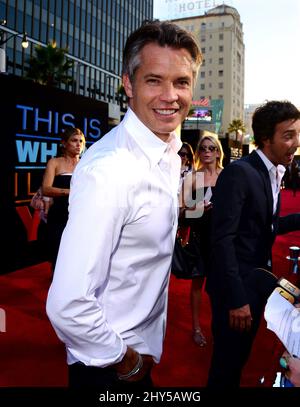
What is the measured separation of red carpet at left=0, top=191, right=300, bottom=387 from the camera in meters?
2.62

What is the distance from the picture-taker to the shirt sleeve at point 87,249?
0.97 meters

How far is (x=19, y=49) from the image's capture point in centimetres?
3481

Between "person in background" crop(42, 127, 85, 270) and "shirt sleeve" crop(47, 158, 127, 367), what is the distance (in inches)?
121

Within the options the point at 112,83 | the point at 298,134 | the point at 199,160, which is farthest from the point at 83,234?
the point at 112,83

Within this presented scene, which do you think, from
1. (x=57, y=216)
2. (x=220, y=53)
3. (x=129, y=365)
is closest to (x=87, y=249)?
(x=129, y=365)

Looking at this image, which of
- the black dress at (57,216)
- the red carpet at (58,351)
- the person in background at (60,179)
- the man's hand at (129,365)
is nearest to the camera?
the man's hand at (129,365)

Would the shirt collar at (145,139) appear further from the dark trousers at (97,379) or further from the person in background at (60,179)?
the person in background at (60,179)

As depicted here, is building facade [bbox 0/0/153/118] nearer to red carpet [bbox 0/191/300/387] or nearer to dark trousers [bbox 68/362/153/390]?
red carpet [bbox 0/191/300/387]

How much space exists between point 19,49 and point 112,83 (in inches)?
710

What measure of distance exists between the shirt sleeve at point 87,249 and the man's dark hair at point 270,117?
141 centimetres

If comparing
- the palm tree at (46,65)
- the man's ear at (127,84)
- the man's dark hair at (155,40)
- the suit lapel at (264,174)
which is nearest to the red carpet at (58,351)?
the suit lapel at (264,174)

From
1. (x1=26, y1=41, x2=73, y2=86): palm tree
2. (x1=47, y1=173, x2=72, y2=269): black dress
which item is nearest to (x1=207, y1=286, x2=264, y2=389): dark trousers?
(x1=47, y1=173, x2=72, y2=269): black dress

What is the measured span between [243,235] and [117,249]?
1.08 meters
